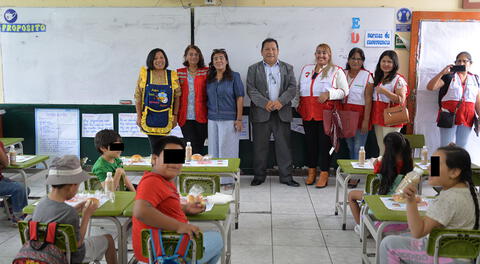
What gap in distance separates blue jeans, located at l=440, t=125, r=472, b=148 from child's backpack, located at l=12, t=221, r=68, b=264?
5115 mm

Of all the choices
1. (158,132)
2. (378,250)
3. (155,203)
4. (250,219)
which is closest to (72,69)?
(158,132)

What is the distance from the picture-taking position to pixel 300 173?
6.57 meters

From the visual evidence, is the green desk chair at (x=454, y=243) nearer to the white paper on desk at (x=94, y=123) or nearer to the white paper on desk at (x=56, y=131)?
the white paper on desk at (x=94, y=123)

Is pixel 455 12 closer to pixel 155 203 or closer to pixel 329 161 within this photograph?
pixel 329 161

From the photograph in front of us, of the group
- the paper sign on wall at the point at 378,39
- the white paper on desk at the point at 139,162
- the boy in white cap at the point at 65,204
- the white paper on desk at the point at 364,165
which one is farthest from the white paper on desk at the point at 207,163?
the paper sign on wall at the point at 378,39

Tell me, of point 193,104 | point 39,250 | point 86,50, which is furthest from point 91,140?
point 39,250

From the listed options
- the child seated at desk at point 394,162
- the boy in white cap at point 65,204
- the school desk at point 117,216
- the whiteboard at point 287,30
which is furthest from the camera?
the whiteboard at point 287,30

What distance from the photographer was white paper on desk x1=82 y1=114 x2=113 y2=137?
655 centimetres

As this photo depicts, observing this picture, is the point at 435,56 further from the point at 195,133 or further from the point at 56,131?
the point at 56,131

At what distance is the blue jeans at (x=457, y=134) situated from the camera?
19.5ft

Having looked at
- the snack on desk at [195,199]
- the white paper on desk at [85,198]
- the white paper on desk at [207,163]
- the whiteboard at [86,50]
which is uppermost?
the whiteboard at [86,50]

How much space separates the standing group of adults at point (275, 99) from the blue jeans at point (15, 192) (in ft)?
5.65

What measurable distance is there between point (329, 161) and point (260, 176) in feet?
3.08

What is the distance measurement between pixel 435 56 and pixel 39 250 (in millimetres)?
5378
